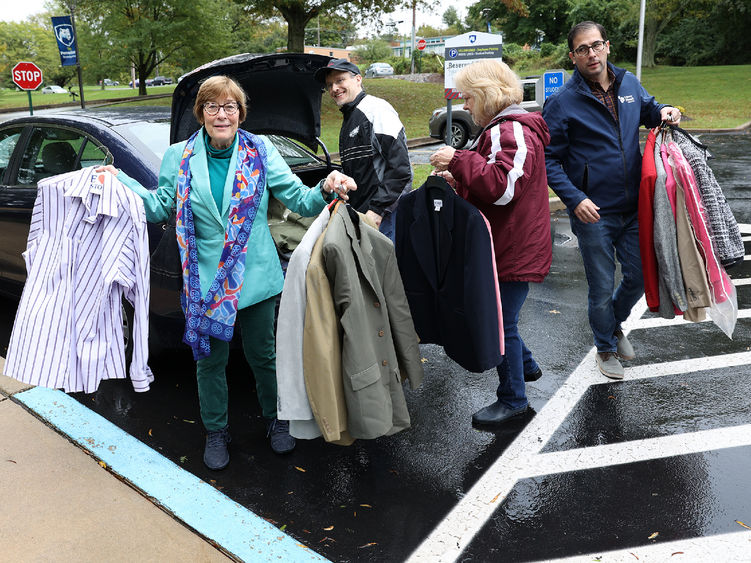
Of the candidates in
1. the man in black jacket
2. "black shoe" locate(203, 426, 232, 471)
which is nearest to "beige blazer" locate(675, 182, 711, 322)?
the man in black jacket

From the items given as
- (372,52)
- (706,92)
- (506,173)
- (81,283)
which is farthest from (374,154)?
(372,52)

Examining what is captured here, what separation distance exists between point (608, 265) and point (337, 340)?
1.94 metres

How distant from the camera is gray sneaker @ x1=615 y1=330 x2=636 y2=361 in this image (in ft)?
14.4

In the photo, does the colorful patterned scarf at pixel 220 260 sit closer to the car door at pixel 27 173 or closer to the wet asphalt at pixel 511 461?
the wet asphalt at pixel 511 461

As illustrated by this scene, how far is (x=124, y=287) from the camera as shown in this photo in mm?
3070

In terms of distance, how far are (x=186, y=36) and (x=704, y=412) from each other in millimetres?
28677

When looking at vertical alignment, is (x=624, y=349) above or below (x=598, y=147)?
below

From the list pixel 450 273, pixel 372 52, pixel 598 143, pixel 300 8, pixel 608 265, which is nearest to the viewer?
pixel 450 273

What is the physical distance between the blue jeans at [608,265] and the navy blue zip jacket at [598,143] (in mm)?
113

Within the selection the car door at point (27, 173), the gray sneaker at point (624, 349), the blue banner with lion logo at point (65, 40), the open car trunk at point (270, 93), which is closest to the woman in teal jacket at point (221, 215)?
the open car trunk at point (270, 93)

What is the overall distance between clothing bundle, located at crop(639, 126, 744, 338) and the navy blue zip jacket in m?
0.16

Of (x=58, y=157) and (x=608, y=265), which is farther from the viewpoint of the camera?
(x=58, y=157)

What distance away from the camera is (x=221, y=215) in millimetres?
3053

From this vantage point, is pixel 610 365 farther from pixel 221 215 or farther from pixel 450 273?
pixel 221 215
